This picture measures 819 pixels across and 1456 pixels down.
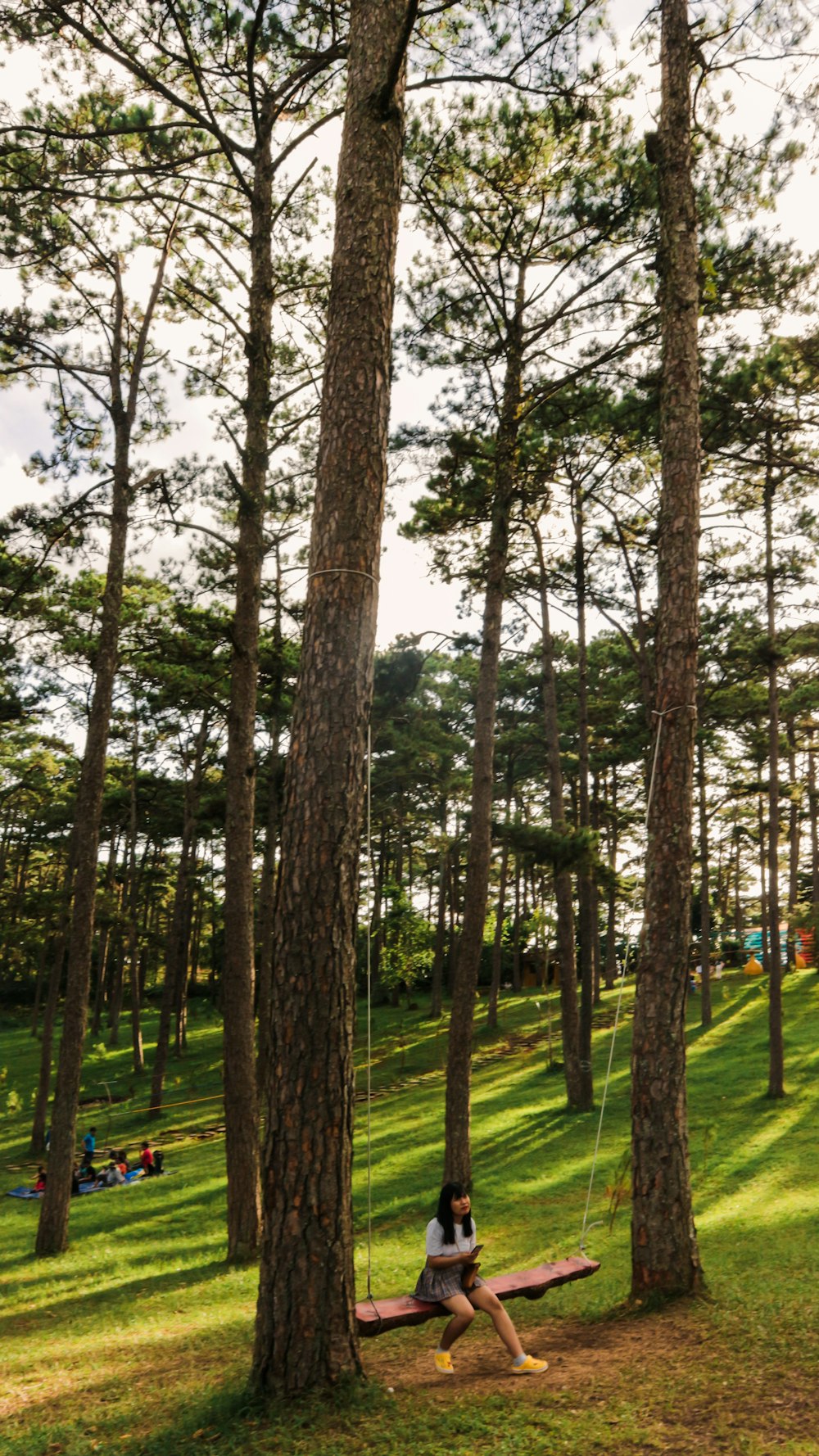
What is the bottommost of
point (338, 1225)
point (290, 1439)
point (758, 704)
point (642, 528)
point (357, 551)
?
point (290, 1439)

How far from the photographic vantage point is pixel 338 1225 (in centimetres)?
433

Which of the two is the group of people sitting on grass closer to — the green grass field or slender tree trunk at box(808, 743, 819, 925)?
the green grass field

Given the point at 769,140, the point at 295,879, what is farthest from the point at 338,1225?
the point at 769,140

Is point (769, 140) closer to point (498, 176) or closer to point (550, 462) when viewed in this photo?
point (498, 176)

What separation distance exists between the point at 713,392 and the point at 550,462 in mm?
2166

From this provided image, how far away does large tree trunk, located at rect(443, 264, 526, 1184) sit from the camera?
10922 millimetres

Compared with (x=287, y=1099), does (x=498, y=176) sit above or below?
above

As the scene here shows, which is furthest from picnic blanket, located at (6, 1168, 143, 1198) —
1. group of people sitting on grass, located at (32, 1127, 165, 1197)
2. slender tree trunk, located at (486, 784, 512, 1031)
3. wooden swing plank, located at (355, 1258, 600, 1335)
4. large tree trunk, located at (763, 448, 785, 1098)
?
slender tree trunk, located at (486, 784, 512, 1031)

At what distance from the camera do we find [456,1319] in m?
5.25

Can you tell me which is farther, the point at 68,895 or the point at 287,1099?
the point at 68,895

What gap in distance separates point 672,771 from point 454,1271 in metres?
3.33

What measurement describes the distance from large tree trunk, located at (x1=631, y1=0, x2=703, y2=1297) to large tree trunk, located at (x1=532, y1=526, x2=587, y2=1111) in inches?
381

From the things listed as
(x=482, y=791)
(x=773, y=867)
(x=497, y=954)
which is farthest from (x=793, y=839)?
(x=482, y=791)

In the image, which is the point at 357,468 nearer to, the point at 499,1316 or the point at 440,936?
the point at 499,1316
